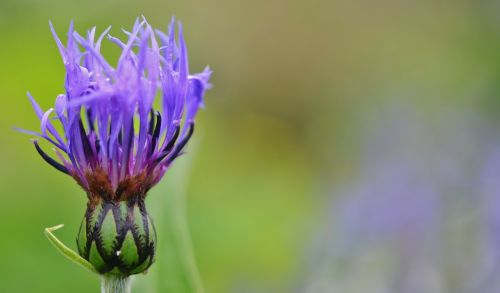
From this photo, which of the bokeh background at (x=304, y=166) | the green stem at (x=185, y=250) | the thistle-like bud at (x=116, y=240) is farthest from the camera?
the bokeh background at (x=304, y=166)

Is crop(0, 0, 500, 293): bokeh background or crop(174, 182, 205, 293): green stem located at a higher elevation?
crop(0, 0, 500, 293): bokeh background

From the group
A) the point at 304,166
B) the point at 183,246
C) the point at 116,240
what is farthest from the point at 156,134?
the point at 304,166

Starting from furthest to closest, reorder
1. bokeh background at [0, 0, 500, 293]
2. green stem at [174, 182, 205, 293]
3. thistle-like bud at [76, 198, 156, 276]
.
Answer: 1. bokeh background at [0, 0, 500, 293]
2. green stem at [174, 182, 205, 293]
3. thistle-like bud at [76, 198, 156, 276]

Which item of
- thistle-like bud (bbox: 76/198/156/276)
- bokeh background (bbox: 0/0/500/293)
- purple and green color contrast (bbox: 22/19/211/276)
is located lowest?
thistle-like bud (bbox: 76/198/156/276)

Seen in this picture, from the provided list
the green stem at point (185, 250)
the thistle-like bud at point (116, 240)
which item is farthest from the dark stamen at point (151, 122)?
the green stem at point (185, 250)

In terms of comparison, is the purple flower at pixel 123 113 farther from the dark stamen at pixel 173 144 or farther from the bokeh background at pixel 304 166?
the bokeh background at pixel 304 166

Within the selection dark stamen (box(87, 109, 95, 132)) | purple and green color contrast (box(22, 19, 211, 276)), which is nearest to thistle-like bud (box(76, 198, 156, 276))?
purple and green color contrast (box(22, 19, 211, 276))

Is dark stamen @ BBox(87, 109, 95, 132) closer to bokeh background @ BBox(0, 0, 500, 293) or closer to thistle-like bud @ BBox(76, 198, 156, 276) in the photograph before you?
thistle-like bud @ BBox(76, 198, 156, 276)
